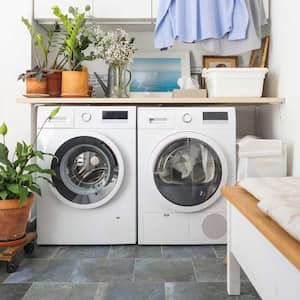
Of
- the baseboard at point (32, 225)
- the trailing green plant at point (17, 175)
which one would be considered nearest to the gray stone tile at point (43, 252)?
the baseboard at point (32, 225)

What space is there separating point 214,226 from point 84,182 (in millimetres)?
884

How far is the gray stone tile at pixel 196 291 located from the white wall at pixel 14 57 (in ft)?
4.80

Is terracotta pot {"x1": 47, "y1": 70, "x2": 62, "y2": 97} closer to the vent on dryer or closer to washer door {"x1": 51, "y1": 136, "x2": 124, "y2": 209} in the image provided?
washer door {"x1": 51, "y1": 136, "x2": 124, "y2": 209}

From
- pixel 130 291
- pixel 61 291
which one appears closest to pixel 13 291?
pixel 61 291

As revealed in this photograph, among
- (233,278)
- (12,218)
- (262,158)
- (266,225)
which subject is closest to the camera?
(266,225)

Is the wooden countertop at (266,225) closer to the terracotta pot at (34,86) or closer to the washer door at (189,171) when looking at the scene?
the washer door at (189,171)

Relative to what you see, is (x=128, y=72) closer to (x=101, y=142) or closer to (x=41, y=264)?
(x=101, y=142)

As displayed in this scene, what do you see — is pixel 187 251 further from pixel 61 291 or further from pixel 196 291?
pixel 61 291

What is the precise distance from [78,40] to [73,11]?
192 mm

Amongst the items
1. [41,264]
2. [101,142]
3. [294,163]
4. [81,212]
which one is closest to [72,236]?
[81,212]

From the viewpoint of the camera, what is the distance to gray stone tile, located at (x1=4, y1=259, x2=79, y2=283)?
1.75 m

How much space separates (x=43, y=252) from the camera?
7.04 feet

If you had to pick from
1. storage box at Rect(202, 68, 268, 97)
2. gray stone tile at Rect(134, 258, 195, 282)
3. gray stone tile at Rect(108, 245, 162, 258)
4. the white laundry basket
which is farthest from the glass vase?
gray stone tile at Rect(134, 258, 195, 282)

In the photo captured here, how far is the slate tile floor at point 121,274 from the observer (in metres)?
1.60
